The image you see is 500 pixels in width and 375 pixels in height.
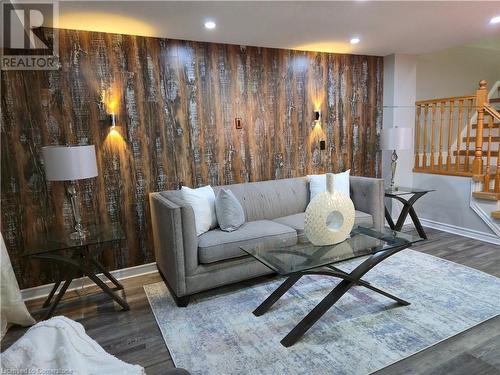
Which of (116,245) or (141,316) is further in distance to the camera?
(116,245)

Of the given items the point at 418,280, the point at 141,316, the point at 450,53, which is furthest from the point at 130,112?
the point at 450,53

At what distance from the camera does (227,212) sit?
3123 millimetres

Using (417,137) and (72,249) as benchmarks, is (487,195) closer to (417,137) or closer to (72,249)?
(417,137)

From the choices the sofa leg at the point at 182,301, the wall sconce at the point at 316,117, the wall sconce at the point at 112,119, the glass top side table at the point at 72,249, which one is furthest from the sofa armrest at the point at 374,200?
the wall sconce at the point at 112,119

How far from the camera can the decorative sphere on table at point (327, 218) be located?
237 centimetres

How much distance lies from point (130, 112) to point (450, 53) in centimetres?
530

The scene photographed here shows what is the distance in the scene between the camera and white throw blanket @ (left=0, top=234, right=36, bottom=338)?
2406 mm

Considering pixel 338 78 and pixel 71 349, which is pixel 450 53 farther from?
pixel 71 349

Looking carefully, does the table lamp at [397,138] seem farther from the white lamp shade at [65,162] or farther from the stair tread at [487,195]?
the white lamp shade at [65,162]

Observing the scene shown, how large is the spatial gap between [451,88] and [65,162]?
595 centimetres

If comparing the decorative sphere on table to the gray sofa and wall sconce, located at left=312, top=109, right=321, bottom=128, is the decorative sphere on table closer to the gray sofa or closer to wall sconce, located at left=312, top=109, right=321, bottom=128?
the gray sofa

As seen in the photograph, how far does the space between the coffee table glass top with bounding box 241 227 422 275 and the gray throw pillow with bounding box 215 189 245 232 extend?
601 millimetres

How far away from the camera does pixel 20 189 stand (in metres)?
2.91

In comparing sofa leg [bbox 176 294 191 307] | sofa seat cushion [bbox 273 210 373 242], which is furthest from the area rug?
sofa seat cushion [bbox 273 210 373 242]
